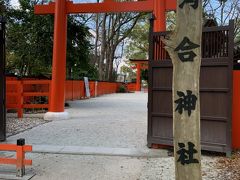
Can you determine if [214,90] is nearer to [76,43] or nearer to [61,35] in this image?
[61,35]

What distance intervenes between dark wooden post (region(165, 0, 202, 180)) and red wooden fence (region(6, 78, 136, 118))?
31.6 ft

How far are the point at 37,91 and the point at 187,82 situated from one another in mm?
12968

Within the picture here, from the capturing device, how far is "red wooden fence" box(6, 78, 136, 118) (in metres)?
12.7

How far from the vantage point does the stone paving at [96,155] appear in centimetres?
612

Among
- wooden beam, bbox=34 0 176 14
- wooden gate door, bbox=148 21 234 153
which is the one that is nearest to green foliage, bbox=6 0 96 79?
wooden beam, bbox=34 0 176 14

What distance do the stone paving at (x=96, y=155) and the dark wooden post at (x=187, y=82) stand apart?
2316 mm

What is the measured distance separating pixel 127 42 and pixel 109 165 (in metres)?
51.9

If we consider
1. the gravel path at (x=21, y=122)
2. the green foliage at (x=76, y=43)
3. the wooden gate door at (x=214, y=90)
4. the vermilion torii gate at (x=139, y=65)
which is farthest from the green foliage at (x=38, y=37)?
the vermilion torii gate at (x=139, y=65)

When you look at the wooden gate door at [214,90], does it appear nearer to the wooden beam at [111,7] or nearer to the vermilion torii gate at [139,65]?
the wooden beam at [111,7]

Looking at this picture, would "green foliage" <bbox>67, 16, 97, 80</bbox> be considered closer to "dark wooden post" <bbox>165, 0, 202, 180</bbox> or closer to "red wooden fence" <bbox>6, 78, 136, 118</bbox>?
"red wooden fence" <bbox>6, 78, 136, 118</bbox>

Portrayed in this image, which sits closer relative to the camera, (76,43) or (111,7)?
(111,7)

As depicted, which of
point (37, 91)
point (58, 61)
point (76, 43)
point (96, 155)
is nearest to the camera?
point (96, 155)

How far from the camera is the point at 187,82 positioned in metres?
3.62

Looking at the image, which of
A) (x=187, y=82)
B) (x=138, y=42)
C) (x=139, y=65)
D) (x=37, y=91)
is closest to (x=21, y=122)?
(x=37, y=91)
